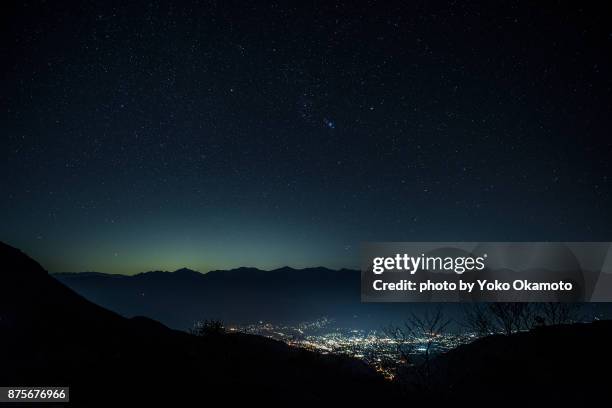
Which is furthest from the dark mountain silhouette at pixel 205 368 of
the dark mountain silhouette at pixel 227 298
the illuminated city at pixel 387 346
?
the dark mountain silhouette at pixel 227 298

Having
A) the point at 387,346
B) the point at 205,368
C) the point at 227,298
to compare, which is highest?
the point at 205,368

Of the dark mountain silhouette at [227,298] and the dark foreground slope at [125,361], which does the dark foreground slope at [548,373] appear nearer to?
the dark foreground slope at [125,361]

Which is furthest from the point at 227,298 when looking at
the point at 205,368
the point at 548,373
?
the point at 548,373

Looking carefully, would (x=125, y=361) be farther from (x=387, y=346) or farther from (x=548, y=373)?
(x=387, y=346)

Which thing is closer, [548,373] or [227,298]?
[548,373]

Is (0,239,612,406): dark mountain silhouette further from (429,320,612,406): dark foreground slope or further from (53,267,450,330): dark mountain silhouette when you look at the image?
(53,267,450,330): dark mountain silhouette
